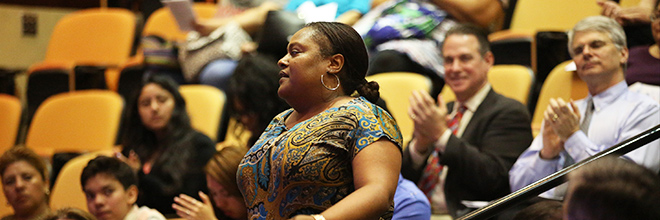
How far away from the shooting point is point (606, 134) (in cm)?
209

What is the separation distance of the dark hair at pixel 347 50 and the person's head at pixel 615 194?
0.49 meters

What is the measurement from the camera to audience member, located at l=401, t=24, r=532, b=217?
2.22 meters

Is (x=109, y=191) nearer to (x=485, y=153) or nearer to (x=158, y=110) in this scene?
(x=158, y=110)

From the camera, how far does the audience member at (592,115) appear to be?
2.04 meters

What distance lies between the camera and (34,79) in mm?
4102

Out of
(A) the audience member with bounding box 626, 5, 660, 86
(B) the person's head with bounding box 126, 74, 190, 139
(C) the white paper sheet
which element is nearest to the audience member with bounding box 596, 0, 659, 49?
(A) the audience member with bounding box 626, 5, 660, 86

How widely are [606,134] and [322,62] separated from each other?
1083mm

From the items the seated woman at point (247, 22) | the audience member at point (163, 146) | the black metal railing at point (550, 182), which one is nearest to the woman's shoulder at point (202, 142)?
the audience member at point (163, 146)

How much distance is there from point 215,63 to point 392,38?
3.04 ft

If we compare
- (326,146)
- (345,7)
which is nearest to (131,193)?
(326,146)

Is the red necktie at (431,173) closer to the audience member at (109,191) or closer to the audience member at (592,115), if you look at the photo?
the audience member at (592,115)

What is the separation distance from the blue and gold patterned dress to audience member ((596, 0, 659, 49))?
156 cm

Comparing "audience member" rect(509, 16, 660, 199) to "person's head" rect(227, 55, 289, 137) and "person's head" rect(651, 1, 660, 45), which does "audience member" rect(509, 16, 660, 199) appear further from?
"person's head" rect(227, 55, 289, 137)

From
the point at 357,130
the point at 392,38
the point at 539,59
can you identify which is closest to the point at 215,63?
the point at 392,38
